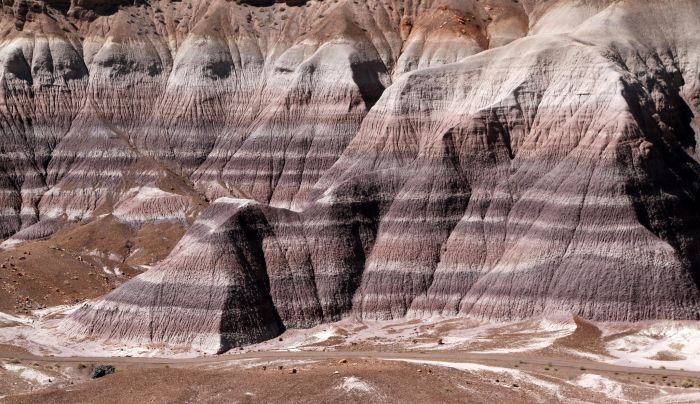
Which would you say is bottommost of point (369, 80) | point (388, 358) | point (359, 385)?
point (388, 358)

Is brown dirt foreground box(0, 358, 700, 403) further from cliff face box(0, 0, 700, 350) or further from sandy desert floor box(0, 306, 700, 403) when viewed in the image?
cliff face box(0, 0, 700, 350)

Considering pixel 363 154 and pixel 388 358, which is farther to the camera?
pixel 363 154

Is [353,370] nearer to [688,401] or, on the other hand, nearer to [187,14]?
[688,401]

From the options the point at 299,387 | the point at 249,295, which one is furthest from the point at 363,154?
the point at 299,387

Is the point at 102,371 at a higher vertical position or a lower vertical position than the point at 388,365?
lower

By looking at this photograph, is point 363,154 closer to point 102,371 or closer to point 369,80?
point 369,80

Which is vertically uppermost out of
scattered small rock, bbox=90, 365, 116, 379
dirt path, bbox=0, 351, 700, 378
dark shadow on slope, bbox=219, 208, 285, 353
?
dark shadow on slope, bbox=219, 208, 285, 353

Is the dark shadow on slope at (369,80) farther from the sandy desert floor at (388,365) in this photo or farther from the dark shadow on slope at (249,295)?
the sandy desert floor at (388,365)

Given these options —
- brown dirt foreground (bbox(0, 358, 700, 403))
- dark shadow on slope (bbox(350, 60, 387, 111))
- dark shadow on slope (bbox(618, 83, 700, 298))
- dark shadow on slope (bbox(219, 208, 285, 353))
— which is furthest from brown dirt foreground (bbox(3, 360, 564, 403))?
dark shadow on slope (bbox(350, 60, 387, 111))

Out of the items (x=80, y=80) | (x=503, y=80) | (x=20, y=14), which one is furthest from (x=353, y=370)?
(x=20, y=14)


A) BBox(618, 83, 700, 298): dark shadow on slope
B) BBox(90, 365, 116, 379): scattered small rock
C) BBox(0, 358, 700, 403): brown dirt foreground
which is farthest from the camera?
BBox(618, 83, 700, 298): dark shadow on slope
